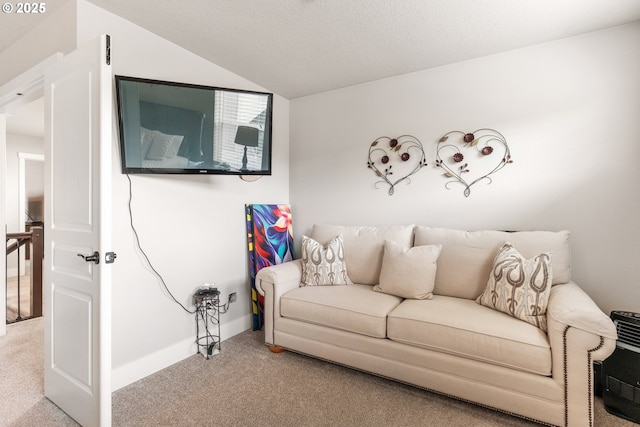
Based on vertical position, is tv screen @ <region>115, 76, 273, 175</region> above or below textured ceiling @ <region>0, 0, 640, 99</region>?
below

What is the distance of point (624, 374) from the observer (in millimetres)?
1711

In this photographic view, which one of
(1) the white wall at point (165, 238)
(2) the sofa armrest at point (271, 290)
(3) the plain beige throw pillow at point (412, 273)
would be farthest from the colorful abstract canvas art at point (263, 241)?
(3) the plain beige throw pillow at point (412, 273)

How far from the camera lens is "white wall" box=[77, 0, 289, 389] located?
2.03m

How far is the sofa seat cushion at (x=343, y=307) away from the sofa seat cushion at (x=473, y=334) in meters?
0.09

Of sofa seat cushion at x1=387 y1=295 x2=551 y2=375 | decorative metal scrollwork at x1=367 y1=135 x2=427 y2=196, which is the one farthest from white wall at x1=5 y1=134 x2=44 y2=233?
sofa seat cushion at x1=387 y1=295 x2=551 y2=375

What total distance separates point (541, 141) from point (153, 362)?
3417mm

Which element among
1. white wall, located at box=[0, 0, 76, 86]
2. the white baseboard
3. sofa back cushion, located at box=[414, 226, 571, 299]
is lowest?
the white baseboard

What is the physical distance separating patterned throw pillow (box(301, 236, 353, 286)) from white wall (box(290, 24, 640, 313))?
583 mm

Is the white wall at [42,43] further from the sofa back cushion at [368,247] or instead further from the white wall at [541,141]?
the sofa back cushion at [368,247]

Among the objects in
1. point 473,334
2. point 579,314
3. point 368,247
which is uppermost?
point 368,247

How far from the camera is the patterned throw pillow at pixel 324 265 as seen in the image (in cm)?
264

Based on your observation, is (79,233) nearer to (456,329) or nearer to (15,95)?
(15,95)

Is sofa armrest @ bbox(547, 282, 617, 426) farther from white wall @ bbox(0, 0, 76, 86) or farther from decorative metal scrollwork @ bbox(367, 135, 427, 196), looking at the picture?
white wall @ bbox(0, 0, 76, 86)

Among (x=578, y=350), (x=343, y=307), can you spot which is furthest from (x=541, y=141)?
(x=343, y=307)
